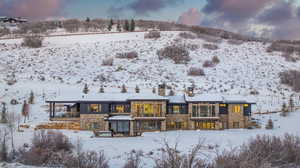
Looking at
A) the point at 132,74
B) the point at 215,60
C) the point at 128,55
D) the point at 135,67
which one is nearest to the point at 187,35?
the point at 215,60

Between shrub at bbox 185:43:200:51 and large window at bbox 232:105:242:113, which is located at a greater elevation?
shrub at bbox 185:43:200:51

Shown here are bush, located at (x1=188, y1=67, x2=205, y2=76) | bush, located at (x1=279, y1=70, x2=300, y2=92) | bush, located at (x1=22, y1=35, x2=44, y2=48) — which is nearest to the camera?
bush, located at (x1=279, y1=70, x2=300, y2=92)

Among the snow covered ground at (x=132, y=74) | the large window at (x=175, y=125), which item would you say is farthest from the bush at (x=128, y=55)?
the large window at (x=175, y=125)

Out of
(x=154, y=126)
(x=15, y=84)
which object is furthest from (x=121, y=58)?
(x=154, y=126)

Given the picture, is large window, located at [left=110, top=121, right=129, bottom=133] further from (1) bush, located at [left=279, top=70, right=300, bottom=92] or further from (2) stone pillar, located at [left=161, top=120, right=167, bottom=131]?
(1) bush, located at [left=279, top=70, right=300, bottom=92]

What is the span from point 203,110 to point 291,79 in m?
31.7

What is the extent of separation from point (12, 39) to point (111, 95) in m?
55.5

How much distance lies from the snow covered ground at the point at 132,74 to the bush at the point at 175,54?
1.41 metres

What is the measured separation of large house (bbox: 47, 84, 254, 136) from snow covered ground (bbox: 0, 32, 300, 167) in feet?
7.33

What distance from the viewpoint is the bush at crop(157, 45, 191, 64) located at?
227ft

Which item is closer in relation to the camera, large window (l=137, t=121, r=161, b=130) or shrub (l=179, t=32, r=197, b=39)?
large window (l=137, t=121, r=161, b=130)

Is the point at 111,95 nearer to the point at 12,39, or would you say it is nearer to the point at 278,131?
Result: the point at 278,131

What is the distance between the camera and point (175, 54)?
233ft

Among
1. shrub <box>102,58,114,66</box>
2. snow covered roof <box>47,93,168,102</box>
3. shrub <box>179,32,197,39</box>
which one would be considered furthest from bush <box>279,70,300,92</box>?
shrub <box>102,58,114,66</box>
